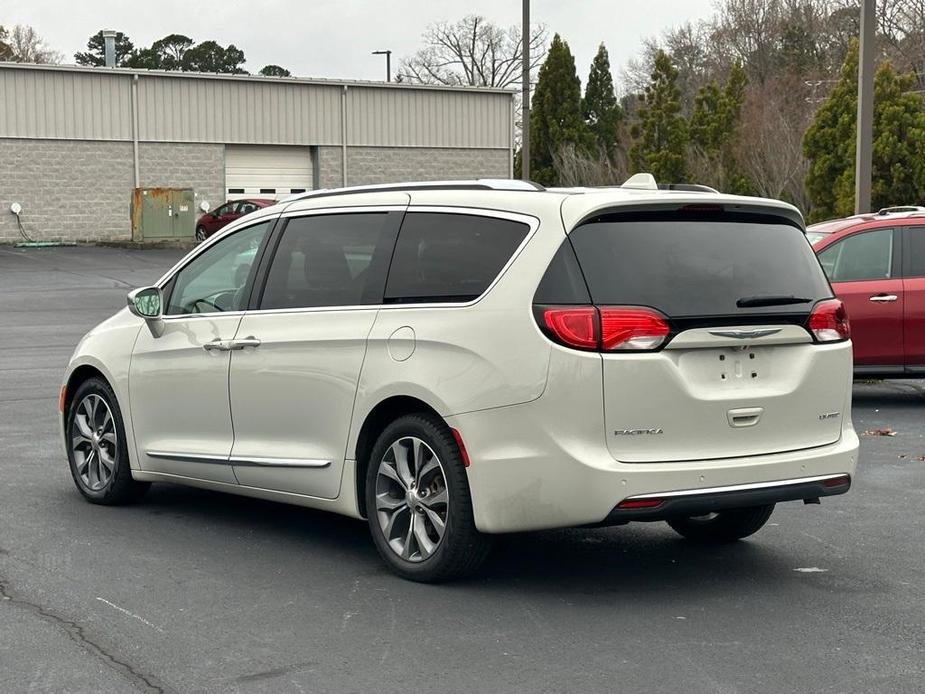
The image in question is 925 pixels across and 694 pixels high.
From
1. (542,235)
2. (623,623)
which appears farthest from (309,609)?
(542,235)

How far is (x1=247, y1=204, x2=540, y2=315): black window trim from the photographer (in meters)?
6.10

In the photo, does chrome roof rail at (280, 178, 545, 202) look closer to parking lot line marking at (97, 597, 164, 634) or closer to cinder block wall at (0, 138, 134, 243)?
parking lot line marking at (97, 597, 164, 634)

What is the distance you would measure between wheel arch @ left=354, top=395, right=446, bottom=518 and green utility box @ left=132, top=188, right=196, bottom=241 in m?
40.9

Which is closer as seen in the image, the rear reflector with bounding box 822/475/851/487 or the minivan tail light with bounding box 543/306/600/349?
the minivan tail light with bounding box 543/306/600/349

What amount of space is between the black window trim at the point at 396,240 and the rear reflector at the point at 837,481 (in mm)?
1675

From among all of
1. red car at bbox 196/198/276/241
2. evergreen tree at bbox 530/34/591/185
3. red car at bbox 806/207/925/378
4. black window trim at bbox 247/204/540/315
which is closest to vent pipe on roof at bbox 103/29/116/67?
red car at bbox 196/198/276/241

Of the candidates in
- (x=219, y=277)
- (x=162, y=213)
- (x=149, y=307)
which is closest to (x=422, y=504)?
(x=219, y=277)

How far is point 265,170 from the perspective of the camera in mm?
50406

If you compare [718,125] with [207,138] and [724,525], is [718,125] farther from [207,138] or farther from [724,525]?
[724,525]

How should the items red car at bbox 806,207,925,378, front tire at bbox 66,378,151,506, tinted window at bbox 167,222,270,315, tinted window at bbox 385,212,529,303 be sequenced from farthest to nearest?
1. red car at bbox 806,207,925,378
2. front tire at bbox 66,378,151,506
3. tinted window at bbox 167,222,270,315
4. tinted window at bbox 385,212,529,303

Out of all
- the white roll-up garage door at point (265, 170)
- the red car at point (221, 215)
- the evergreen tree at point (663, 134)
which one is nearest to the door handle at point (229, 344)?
the red car at point (221, 215)

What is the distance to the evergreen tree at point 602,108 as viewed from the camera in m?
62.6

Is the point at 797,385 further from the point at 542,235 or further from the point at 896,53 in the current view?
the point at 896,53

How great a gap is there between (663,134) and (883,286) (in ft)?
118
